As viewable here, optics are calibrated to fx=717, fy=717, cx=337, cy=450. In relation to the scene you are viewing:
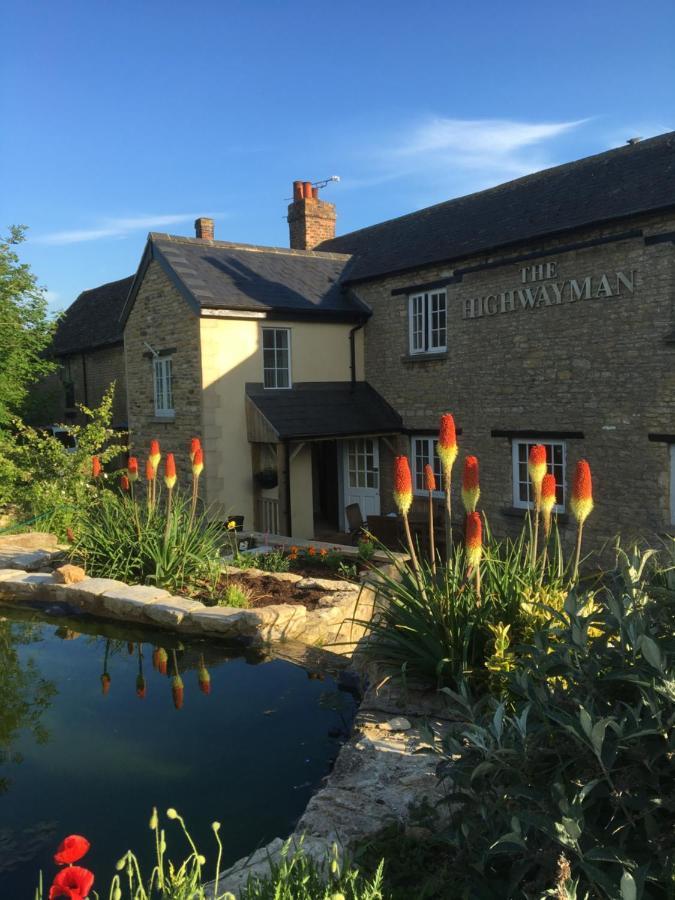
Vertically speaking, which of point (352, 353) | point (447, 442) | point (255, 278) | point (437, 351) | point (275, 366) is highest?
point (255, 278)

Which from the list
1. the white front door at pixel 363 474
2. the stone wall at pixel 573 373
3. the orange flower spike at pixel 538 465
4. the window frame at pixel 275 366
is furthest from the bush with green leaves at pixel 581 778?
the white front door at pixel 363 474

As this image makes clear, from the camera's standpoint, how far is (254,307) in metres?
14.6

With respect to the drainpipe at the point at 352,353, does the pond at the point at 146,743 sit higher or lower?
lower

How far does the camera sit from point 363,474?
16.7 meters

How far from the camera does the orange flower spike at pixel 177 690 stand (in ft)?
18.0

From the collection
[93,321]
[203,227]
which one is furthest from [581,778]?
[93,321]

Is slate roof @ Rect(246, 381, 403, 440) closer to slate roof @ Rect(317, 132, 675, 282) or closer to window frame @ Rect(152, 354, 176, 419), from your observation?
window frame @ Rect(152, 354, 176, 419)

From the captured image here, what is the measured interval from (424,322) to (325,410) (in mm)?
2820

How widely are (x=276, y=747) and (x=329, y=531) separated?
12.2 m

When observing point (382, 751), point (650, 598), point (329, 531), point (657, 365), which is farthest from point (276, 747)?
point (329, 531)

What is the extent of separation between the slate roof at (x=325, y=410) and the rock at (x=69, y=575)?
643cm

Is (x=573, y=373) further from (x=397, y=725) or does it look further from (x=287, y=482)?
(x=397, y=725)

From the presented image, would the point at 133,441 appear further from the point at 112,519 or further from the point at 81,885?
the point at 81,885

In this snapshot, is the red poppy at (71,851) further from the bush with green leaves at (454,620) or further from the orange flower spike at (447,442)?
the orange flower spike at (447,442)
